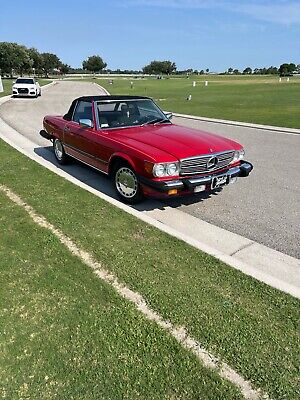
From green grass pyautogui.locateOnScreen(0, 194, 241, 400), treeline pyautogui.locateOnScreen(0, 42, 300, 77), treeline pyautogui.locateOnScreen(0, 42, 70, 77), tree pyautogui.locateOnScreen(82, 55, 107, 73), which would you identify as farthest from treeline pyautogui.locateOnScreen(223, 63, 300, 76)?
green grass pyautogui.locateOnScreen(0, 194, 241, 400)

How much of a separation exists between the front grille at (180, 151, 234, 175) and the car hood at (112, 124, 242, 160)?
68 millimetres

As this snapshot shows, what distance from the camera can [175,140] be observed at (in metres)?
4.84

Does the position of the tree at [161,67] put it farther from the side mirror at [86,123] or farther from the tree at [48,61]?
the side mirror at [86,123]

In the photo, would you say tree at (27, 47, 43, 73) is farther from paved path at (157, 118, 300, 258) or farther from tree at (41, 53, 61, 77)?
paved path at (157, 118, 300, 258)

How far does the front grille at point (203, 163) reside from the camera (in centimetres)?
445

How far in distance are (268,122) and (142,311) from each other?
13391 mm

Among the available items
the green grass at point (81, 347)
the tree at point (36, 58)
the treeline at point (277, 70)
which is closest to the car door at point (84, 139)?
the green grass at point (81, 347)

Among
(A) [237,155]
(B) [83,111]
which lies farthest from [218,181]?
(B) [83,111]

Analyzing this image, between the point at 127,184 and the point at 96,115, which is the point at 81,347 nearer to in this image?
the point at 127,184

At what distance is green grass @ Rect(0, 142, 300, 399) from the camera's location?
7.18ft

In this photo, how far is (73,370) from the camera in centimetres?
215

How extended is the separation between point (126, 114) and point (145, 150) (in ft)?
5.15

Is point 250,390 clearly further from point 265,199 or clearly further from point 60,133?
point 60,133

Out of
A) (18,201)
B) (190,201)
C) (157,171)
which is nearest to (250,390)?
(157,171)
